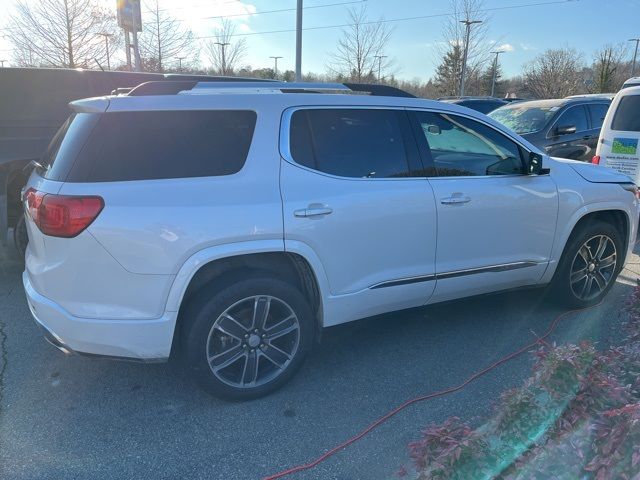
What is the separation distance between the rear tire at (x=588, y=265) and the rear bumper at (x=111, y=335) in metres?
3.24

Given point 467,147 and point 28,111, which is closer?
point 467,147

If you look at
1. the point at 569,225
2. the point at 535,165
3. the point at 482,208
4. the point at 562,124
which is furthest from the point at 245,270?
the point at 562,124

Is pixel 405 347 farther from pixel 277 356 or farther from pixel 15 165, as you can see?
pixel 15 165

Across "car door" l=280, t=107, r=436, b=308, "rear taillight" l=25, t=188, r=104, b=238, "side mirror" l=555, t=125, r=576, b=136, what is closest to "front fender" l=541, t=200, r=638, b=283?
"car door" l=280, t=107, r=436, b=308

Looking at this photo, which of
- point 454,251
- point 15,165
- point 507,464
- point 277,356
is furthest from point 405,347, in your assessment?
point 15,165

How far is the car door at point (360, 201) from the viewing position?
311cm

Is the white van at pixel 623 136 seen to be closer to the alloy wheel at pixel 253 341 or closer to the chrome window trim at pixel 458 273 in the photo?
the chrome window trim at pixel 458 273

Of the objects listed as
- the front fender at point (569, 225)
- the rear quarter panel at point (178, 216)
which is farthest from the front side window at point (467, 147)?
the rear quarter panel at point (178, 216)

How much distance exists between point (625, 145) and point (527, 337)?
385 cm

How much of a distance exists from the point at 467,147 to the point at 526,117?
597cm

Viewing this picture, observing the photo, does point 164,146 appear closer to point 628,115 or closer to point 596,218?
point 596,218

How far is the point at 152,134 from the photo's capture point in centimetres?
287

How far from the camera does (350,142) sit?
341cm

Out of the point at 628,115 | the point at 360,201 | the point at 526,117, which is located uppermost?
the point at 628,115
